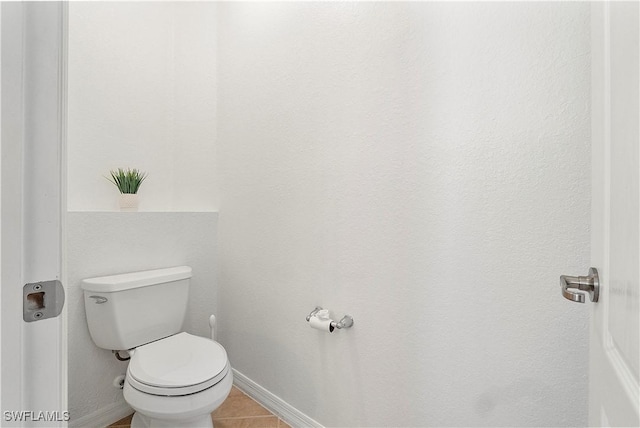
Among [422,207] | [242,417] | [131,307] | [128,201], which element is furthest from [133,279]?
[422,207]

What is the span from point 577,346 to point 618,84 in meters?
0.71

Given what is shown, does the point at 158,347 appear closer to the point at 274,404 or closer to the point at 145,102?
the point at 274,404

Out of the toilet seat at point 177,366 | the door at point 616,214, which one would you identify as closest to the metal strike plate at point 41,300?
the door at point 616,214

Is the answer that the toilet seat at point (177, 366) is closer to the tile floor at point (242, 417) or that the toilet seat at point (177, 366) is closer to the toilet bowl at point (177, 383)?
the toilet bowl at point (177, 383)

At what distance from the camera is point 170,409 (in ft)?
3.76

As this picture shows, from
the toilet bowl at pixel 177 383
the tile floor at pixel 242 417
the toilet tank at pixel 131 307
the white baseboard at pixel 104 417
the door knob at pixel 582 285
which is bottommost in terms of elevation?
the tile floor at pixel 242 417

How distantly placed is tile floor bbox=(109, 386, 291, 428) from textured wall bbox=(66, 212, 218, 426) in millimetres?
242

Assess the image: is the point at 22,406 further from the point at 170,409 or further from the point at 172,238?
the point at 172,238

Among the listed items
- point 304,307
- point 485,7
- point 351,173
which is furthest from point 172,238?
point 485,7

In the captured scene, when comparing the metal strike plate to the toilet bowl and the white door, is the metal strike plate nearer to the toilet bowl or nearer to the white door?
the white door

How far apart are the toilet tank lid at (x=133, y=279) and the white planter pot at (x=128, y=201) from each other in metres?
0.35

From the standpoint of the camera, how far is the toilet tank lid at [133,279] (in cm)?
143

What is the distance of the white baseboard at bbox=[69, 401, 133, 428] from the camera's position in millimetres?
1489

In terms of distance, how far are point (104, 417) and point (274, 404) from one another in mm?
843
